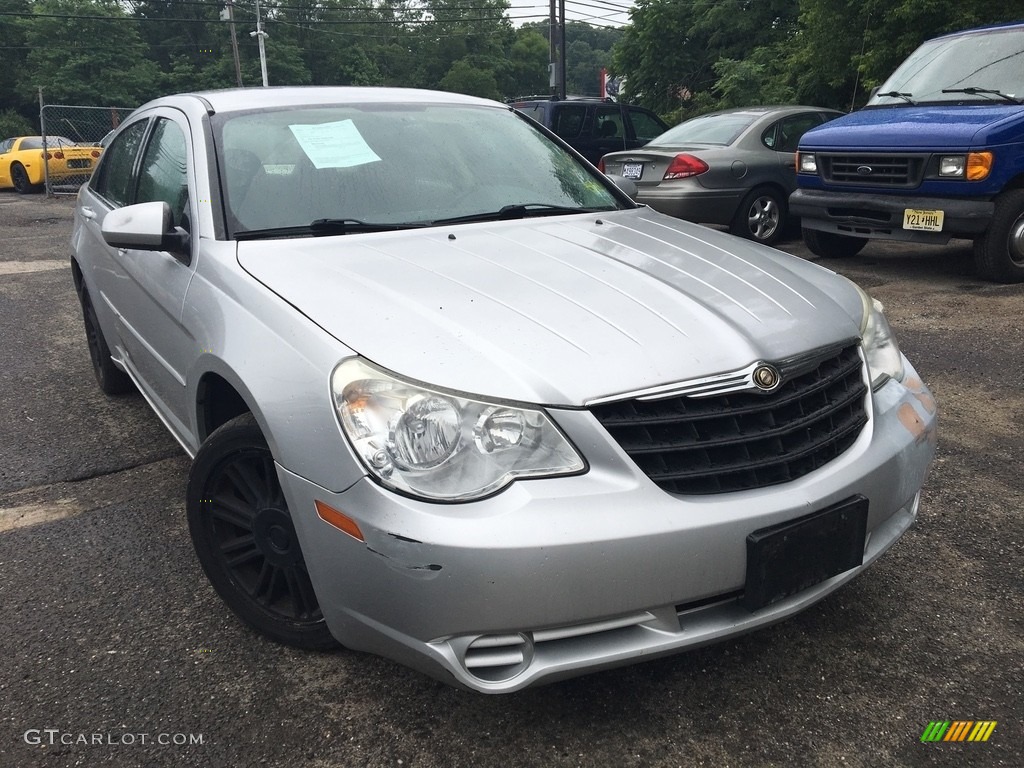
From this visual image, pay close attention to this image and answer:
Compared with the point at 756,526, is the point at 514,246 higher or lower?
higher

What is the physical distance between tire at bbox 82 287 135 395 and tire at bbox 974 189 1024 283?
5.72m

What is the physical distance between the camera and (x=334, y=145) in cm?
297

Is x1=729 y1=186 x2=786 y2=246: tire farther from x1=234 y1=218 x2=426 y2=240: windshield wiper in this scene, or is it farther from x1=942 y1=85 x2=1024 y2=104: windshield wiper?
x1=234 y1=218 x2=426 y2=240: windshield wiper

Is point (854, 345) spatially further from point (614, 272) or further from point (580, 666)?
point (580, 666)

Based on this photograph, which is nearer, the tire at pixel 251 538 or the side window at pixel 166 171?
the tire at pixel 251 538

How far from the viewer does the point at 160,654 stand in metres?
2.36

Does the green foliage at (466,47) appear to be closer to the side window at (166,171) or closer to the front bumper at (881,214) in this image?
the front bumper at (881,214)

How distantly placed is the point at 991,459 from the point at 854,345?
1566 mm

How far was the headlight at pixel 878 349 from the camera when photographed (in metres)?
2.39

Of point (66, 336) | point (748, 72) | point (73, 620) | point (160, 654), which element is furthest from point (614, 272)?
point (748, 72)

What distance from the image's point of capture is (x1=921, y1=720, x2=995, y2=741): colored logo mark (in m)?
1.96

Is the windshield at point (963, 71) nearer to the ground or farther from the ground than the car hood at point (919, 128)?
farther from the ground

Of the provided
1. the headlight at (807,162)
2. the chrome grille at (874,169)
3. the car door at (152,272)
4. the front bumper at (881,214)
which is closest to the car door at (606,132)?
the headlight at (807,162)

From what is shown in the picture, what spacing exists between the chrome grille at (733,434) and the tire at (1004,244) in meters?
4.87
